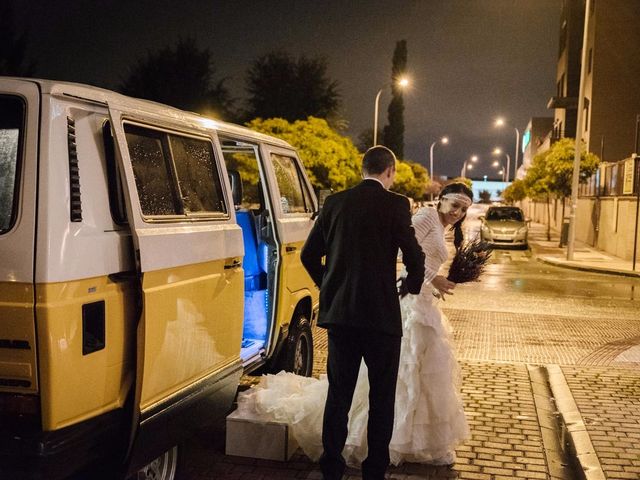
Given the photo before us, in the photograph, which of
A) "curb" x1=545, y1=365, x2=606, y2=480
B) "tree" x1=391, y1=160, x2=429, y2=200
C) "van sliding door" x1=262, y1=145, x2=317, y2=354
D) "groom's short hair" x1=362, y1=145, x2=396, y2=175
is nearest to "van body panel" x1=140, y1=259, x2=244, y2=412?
"groom's short hair" x1=362, y1=145, x2=396, y2=175

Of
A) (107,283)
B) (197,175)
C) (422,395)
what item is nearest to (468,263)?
(422,395)

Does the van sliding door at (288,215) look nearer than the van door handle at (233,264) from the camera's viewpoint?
No

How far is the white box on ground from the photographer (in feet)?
15.5

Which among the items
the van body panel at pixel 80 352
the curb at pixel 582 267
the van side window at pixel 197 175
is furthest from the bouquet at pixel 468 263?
the curb at pixel 582 267

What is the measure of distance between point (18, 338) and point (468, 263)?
3.23m

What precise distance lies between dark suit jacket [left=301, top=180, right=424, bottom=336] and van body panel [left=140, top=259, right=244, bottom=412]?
0.72m

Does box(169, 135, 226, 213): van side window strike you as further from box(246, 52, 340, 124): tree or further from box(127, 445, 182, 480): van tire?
box(246, 52, 340, 124): tree

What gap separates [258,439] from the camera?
189 inches

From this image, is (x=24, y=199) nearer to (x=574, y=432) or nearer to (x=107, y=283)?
(x=107, y=283)

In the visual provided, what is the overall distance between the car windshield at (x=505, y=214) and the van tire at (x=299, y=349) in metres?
22.8

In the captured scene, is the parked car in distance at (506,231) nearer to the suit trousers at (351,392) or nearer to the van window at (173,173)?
the van window at (173,173)

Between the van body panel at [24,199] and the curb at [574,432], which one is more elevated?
the van body panel at [24,199]

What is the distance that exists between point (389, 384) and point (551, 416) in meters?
2.85

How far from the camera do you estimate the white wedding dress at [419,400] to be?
4.61 metres
